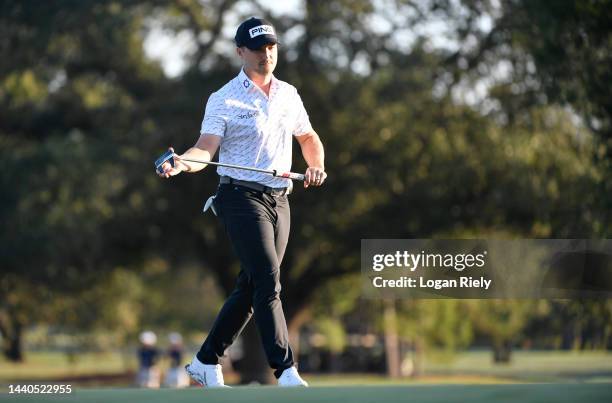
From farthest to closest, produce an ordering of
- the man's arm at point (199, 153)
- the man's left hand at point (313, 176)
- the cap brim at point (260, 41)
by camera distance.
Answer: the man's left hand at point (313, 176) < the cap brim at point (260, 41) < the man's arm at point (199, 153)

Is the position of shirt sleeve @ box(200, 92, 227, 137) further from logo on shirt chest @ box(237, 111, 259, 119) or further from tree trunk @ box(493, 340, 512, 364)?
tree trunk @ box(493, 340, 512, 364)

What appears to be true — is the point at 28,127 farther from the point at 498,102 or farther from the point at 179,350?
the point at 498,102

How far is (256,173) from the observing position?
578cm

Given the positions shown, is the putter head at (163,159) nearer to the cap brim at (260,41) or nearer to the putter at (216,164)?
the putter at (216,164)

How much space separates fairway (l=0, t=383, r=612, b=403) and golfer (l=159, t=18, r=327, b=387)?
5.47 ft

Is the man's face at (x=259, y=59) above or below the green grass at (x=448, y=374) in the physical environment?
above

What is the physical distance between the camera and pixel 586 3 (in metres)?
12.2

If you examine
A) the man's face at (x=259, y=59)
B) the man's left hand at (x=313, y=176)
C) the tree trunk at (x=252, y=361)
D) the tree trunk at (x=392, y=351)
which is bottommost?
the tree trunk at (x=392, y=351)

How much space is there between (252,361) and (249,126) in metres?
24.5

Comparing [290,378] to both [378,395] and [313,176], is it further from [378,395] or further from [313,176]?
[378,395]

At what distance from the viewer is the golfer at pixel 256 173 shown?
5.73 m

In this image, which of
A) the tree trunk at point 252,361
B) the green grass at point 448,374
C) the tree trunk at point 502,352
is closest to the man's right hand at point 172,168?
the green grass at point 448,374

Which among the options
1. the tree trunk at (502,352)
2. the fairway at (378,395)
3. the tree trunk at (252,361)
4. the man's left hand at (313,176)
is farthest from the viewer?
the tree trunk at (502,352)

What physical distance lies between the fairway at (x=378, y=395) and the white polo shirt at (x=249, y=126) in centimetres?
196
